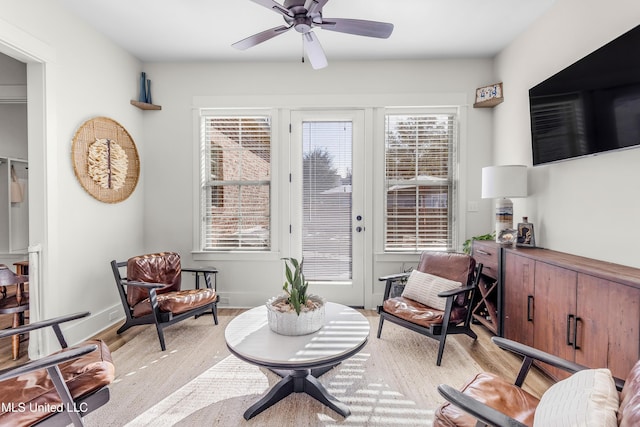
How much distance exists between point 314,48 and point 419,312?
2.15 m

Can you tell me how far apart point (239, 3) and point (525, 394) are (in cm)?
313

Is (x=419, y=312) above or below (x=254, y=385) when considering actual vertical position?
above

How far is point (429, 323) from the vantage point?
7.90 ft

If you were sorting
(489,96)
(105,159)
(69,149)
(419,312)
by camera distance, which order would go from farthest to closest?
1. (489,96)
2. (105,159)
3. (69,149)
4. (419,312)

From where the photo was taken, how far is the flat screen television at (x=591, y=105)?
1816 mm

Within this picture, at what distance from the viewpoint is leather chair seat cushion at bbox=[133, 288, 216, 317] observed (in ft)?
8.86

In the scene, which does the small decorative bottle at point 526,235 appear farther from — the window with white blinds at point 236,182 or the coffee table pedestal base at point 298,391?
the window with white blinds at point 236,182

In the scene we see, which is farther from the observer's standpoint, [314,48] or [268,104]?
[268,104]

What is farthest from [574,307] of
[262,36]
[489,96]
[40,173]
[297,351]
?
[40,173]

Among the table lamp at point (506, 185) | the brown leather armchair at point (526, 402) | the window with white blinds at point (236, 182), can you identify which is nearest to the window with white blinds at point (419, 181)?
the table lamp at point (506, 185)

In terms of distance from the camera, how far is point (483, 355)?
2.56m

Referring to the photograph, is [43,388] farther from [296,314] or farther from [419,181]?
[419,181]

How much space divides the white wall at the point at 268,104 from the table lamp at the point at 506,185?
A: 29.4 inches

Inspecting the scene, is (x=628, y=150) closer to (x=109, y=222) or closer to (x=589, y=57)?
(x=589, y=57)
